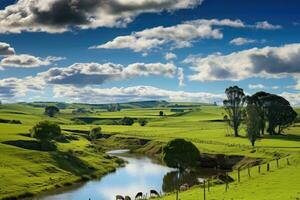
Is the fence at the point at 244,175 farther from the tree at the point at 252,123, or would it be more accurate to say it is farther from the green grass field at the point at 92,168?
the tree at the point at 252,123

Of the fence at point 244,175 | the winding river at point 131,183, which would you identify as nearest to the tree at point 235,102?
the winding river at point 131,183

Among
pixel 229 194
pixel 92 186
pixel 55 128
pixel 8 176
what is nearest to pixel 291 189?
pixel 229 194

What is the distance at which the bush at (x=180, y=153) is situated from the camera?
11050cm

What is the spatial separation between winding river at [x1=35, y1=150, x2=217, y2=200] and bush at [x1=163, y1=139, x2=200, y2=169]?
330cm

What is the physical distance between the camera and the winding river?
281 ft

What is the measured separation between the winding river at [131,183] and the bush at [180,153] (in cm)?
330

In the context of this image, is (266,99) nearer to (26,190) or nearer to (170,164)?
(170,164)

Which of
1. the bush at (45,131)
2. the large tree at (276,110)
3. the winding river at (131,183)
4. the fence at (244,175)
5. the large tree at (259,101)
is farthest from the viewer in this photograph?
the large tree at (259,101)

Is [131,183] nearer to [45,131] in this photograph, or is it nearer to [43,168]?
[43,168]

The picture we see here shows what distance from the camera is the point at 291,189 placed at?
5925 cm

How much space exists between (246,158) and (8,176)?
60.6 meters

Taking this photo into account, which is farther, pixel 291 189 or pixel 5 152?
pixel 5 152

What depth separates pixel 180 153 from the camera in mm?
110625

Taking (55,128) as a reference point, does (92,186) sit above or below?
below
